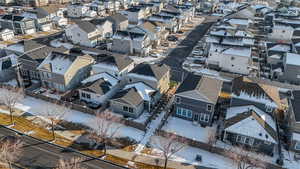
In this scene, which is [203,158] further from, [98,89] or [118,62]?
[118,62]

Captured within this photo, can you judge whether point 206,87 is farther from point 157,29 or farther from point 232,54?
point 157,29

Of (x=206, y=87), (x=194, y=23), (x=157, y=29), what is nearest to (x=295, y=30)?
(x=194, y=23)

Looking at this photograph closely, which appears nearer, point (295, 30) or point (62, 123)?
point (62, 123)

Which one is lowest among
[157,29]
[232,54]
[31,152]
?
[31,152]

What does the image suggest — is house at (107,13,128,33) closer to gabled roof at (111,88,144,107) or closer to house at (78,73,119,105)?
house at (78,73,119,105)

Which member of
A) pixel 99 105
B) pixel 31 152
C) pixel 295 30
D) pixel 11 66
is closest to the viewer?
pixel 31 152

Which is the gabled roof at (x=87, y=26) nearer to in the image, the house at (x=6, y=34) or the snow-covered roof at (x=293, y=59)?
the house at (x=6, y=34)

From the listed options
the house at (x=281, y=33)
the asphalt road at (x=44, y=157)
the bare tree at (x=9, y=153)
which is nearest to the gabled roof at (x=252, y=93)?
the asphalt road at (x=44, y=157)
